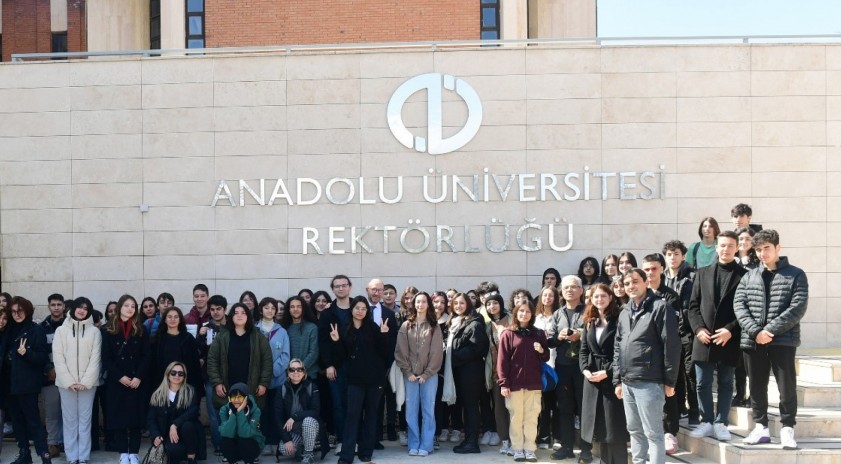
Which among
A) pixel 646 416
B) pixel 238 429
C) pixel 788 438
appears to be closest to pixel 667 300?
pixel 646 416

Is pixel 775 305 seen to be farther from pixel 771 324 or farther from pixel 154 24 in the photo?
pixel 154 24

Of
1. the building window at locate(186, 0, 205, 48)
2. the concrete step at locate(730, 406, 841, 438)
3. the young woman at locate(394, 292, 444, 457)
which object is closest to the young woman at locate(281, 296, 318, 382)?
the young woman at locate(394, 292, 444, 457)

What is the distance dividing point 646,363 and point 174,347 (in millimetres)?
4924

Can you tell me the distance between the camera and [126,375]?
970 centimetres

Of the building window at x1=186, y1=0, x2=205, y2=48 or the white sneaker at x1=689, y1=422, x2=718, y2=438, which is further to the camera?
the building window at x1=186, y1=0, x2=205, y2=48

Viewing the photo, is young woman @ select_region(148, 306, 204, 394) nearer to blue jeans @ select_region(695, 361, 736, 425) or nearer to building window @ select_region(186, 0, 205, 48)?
blue jeans @ select_region(695, 361, 736, 425)

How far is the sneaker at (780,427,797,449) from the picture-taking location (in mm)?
7777

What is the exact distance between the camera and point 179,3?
685 inches

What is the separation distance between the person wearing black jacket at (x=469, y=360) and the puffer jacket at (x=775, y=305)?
2.63 metres

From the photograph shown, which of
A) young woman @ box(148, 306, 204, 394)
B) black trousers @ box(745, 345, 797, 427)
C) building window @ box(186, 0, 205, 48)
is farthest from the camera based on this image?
building window @ box(186, 0, 205, 48)

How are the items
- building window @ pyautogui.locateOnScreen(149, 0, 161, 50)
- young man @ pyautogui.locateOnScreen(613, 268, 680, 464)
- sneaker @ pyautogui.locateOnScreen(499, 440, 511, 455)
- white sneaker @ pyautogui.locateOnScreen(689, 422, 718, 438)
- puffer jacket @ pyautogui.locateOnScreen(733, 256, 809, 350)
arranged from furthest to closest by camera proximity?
building window @ pyautogui.locateOnScreen(149, 0, 161, 50) → sneaker @ pyautogui.locateOnScreen(499, 440, 511, 455) → white sneaker @ pyautogui.locateOnScreen(689, 422, 718, 438) → puffer jacket @ pyautogui.locateOnScreen(733, 256, 809, 350) → young man @ pyautogui.locateOnScreen(613, 268, 680, 464)

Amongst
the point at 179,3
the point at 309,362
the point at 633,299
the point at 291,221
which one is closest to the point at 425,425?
the point at 309,362

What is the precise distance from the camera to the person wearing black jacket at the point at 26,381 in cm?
966

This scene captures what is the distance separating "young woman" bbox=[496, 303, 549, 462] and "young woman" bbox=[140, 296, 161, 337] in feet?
12.5
